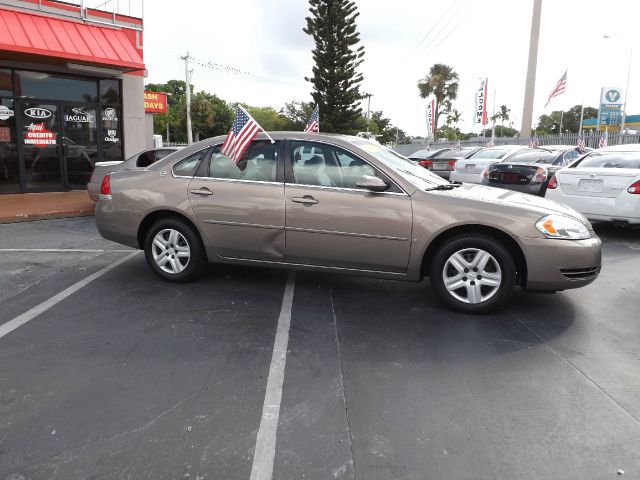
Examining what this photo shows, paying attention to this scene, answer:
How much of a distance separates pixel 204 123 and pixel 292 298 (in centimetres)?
5744

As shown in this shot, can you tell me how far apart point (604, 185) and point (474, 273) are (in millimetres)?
4778

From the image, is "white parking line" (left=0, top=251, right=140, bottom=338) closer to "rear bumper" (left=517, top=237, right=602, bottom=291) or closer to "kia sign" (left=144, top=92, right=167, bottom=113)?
"rear bumper" (left=517, top=237, right=602, bottom=291)

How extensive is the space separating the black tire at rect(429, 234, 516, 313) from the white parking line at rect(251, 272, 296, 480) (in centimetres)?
139

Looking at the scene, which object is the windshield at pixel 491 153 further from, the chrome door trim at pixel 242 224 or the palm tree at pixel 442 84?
the palm tree at pixel 442 84

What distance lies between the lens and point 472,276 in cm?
458

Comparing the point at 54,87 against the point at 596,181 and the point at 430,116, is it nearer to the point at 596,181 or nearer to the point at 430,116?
the point at 596,181

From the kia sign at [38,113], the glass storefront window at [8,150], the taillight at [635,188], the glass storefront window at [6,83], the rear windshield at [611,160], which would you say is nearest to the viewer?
the taillight at [635,188]

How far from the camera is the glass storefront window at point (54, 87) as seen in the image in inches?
494

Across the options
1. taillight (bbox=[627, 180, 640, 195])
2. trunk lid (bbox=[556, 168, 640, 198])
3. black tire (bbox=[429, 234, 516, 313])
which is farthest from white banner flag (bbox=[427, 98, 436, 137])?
black tire (bbox=[429, 234, 516, 313])

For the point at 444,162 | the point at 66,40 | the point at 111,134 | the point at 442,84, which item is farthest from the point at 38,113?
the point at 442,84

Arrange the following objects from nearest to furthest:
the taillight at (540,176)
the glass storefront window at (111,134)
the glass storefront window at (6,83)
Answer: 1. the taillight at (540,176)
2. the glass storefront window at (6,83)
3. the glass storefront window at (111,134)

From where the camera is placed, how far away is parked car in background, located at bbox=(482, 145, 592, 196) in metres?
10.5

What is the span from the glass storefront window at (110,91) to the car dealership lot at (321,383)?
9.73 m

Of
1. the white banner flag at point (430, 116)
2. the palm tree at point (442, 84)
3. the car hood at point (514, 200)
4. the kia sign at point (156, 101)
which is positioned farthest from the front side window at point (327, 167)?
the palm tree at point (442, 84)
